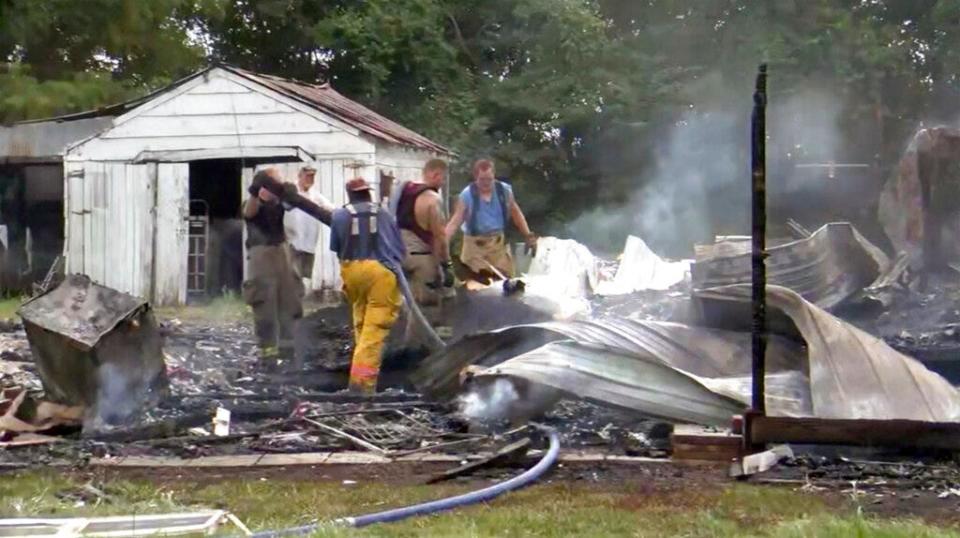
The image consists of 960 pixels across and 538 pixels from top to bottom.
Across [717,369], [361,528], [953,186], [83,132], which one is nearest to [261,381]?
[717,369]

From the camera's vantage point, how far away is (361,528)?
16.7 ft

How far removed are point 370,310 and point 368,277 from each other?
22cm

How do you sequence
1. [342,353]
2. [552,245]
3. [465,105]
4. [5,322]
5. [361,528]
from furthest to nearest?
[465,105] < [552,245] < [5,322] < [342,353] < [361,528]

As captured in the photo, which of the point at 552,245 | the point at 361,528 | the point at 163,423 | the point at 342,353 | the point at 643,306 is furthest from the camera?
the point at 552,245

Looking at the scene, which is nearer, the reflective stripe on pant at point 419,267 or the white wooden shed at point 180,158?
the reflective stripe on pant at point 419,267

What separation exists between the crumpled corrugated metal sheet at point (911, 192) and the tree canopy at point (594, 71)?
12.9 metres

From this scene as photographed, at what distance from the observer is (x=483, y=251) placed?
11125 mm

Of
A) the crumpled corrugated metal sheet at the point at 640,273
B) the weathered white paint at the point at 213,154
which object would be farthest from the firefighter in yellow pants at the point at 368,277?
the weathered white paint at the point at 213,154

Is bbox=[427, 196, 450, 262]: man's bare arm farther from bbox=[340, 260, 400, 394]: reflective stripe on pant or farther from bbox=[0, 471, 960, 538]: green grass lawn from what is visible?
bbox=[0, 471, 960, 538]: green grass lawn

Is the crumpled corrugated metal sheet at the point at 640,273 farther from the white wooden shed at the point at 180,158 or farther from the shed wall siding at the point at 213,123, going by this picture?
the shed wall siding at the point at 213,123

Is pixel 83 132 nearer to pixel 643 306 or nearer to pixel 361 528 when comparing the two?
pixel 643 306

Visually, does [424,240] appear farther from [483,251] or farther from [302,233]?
[302,233]

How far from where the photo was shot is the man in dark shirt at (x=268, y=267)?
10391 mm

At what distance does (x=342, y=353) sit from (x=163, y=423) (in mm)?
3270
